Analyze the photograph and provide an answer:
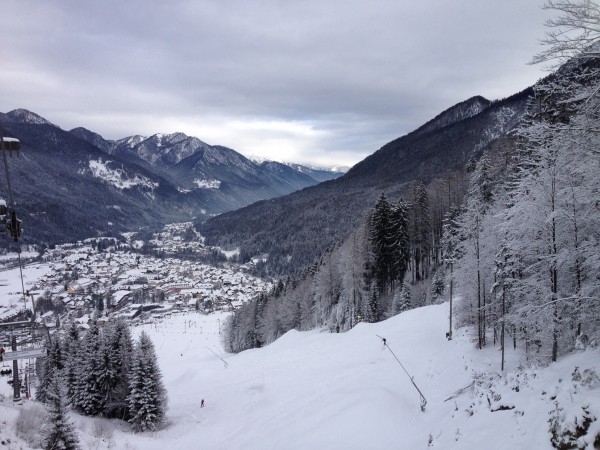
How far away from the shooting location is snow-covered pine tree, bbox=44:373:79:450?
18203 mm

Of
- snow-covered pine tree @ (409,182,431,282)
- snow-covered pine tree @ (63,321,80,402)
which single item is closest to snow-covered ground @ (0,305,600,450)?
snow-covered pine tree @ (63,321,80,402)

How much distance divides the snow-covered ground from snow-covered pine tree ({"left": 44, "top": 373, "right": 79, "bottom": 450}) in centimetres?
178

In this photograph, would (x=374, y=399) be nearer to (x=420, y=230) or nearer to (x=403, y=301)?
(x=403, y=301)

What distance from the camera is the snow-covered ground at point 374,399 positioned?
1091 centimetres

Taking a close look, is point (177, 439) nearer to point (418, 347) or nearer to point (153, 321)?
point (418, 347)

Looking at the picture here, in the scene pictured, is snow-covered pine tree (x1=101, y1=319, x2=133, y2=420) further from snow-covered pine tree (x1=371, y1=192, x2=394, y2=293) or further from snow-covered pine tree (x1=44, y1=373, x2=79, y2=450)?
snow-covered pine tree (x1=371, y1=192, x2=394, y2=293)

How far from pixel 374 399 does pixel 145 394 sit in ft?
65.5

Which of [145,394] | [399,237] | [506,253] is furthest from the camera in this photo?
[399,237]

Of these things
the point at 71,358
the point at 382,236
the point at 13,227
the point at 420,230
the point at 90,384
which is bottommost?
the point at 90,384

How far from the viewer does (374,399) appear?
1953cm

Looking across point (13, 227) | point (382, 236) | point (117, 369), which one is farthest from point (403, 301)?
point (13, 227)

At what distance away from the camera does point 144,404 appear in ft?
96.3

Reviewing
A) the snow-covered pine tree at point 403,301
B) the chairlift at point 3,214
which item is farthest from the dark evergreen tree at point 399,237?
the chairlift at point 3,214

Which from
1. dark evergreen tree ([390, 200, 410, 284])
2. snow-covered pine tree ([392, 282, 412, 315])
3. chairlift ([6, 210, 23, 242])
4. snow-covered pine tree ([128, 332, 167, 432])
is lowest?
snow-covered pine tree ([128, 332, 167, 432])
